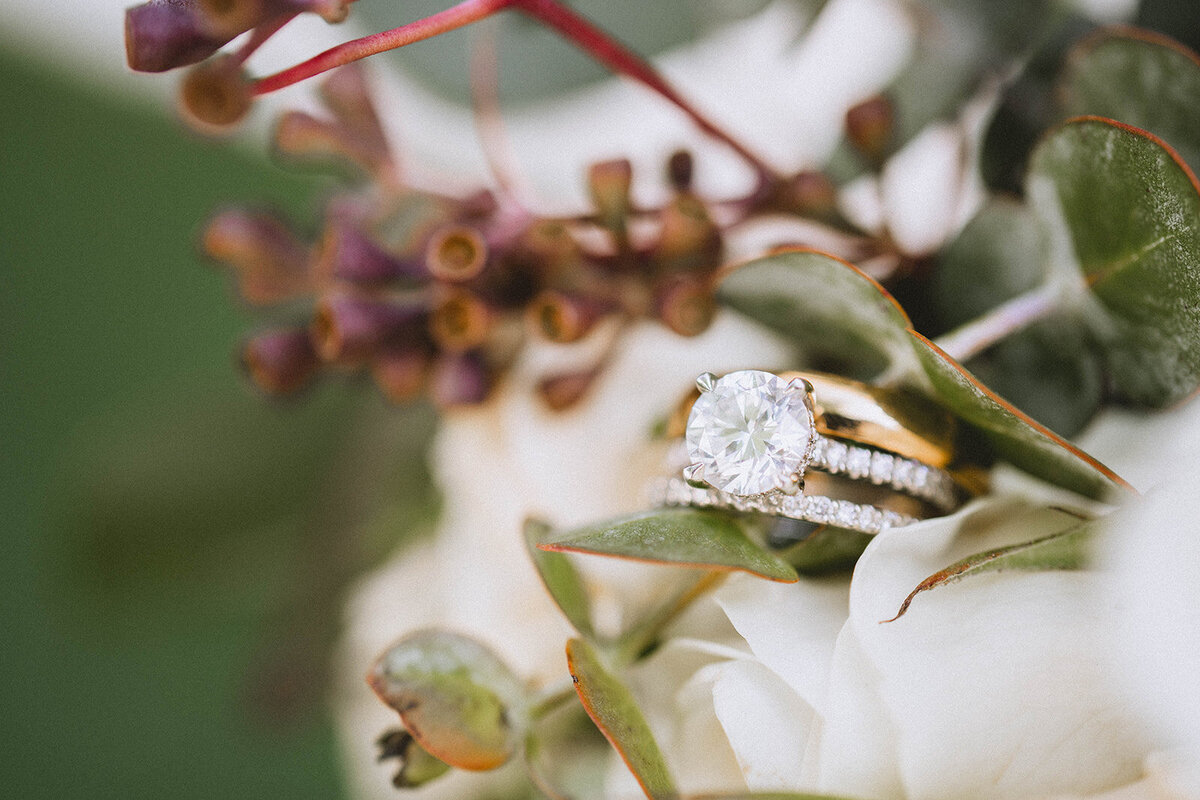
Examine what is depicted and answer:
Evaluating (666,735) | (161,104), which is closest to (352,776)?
(666,735)

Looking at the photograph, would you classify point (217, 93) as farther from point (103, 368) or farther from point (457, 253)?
point (103, 368)

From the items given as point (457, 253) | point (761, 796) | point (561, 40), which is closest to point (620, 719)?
point (761, 796)

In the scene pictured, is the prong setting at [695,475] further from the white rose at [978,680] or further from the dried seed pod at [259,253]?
the dried seed pod at [259,253]

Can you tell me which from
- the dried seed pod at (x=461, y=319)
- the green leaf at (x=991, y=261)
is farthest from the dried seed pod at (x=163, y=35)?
the green leaf at (x=991, y=261)

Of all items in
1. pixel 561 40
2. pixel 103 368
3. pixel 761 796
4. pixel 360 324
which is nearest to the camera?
pixel 761 796

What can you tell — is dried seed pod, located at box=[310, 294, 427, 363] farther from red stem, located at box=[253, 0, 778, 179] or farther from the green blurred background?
the green blurred background

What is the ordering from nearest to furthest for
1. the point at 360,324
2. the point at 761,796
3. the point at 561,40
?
the point at 761,796, the point at 360,324, the point at 561,40
